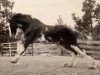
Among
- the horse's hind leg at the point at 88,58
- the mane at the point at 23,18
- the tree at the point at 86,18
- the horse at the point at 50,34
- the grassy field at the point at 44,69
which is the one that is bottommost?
the grassy field at the point at 44,69

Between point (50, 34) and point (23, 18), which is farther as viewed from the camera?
point (23, 18)

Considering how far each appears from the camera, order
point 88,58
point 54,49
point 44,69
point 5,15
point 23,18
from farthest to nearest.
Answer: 1. point 5,15
2. point 54,49
3. point 23,18
4. point 88,58
5. point 44,69

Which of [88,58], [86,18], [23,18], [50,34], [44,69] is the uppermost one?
[86,18]

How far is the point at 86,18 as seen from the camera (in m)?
45.5

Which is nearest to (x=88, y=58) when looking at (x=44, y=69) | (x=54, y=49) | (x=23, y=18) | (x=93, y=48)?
(x=44, y=69)

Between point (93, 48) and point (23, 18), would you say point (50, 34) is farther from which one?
point (93, 48)

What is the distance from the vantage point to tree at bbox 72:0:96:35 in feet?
146

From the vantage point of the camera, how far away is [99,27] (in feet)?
147

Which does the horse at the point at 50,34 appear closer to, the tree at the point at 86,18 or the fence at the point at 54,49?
the fence at the point at 54,49

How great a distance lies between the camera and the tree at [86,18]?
44.4 m

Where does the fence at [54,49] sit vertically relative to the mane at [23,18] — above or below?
below

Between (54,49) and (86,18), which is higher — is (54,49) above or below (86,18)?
below

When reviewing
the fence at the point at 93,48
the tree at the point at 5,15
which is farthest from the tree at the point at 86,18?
the fence at the point at 93,48

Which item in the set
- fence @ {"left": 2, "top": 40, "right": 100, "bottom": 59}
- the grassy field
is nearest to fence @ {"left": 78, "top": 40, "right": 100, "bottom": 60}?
fence @ {"left": 2, "top": 40, "right": 100, "bottom": 59}
